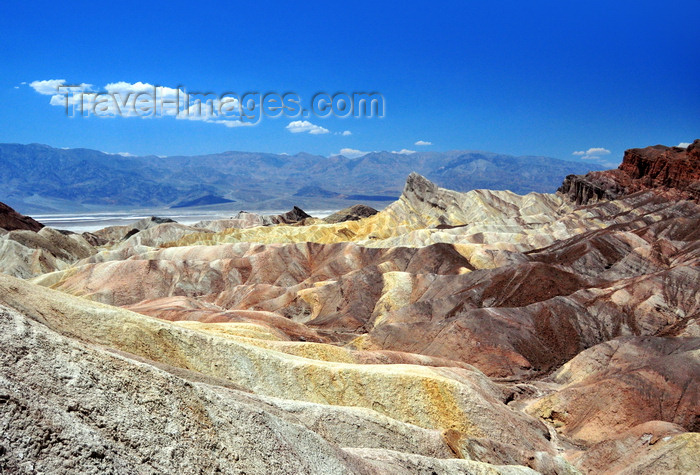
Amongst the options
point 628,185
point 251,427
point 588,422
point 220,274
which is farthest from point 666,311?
point 628,185

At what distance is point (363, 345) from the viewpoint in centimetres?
4694

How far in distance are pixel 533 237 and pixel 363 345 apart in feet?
170

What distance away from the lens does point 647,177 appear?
116 metres

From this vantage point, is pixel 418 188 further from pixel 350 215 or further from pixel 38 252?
pixel 38 252

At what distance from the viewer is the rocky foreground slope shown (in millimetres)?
12492

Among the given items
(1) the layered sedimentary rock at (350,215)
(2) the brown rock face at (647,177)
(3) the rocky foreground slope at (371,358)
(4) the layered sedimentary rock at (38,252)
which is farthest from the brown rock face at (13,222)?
(2) the brown rock face at (647,177)

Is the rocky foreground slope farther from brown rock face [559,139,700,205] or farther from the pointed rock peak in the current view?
the pointed rock peak

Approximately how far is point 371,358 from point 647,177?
102432 millimetres

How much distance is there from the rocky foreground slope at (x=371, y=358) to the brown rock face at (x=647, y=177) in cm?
821

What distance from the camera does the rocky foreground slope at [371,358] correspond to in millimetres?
12492

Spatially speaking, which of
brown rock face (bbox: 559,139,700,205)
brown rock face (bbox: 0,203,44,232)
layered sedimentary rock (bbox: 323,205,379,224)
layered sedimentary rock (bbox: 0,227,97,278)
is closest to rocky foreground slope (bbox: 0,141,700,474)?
layered sedimentary rock (bbox: 0,227,97,278)

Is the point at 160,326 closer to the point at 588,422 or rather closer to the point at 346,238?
the point at 588,422

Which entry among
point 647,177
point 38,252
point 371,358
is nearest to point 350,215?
point 647,177

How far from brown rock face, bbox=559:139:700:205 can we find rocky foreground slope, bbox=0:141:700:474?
8207mm
